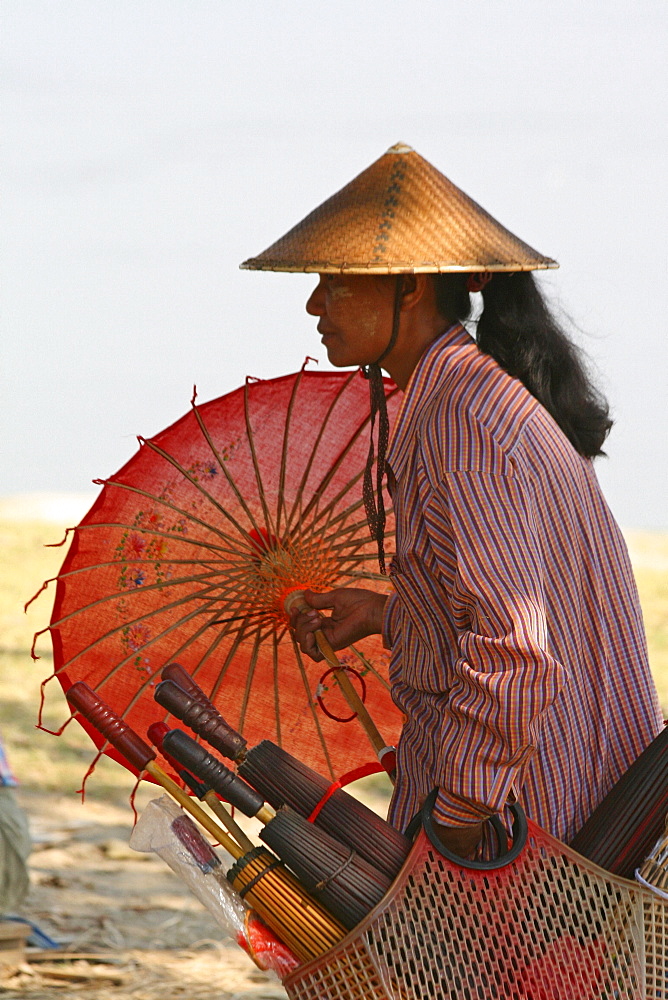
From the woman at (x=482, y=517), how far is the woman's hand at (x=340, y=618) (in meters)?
0.30

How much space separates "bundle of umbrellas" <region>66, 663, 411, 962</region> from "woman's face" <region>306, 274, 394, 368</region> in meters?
0.66

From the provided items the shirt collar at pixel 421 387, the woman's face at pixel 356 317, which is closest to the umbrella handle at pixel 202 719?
the shirt collar at pixel 421 387

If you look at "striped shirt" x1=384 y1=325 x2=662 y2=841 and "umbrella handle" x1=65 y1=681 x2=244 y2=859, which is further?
"umbrella handle" x1=65 y1=681 x2=244 y2=859

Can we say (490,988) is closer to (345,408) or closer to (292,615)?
(292,615)

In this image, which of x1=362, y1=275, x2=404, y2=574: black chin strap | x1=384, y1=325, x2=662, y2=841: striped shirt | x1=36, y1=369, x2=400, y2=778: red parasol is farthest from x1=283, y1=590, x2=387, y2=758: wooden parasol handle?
x1=384, y1=325, x2=662, y2=841: striped shirt

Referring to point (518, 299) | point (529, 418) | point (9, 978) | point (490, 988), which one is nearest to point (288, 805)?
point (490, 988)

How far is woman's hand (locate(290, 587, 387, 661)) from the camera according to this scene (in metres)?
2.48

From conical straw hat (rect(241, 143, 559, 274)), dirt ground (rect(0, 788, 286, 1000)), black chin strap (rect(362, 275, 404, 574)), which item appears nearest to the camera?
conical straw hat (rect(241, 143, 559, 274))

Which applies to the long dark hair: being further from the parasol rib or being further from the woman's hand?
the parasol rib

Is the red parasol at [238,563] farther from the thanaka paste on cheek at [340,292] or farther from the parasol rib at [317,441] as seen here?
the thanaka paste on cheek at [340,292]

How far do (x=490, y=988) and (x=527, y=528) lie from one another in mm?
666

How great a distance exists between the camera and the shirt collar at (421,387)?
1.95 m

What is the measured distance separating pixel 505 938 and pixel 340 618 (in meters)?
0.86

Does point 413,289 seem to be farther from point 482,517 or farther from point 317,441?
point 317,441
